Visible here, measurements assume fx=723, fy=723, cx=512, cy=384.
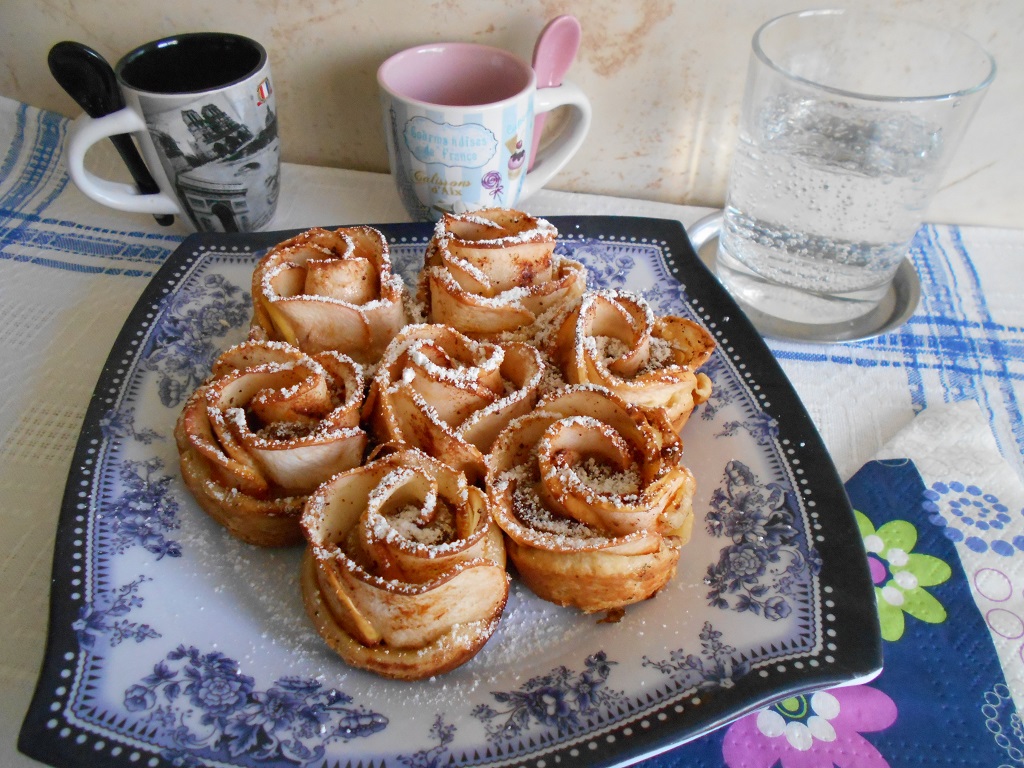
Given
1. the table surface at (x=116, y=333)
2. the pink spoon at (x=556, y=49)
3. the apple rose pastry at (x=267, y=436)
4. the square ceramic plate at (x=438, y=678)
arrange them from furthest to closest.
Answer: the pink spoon at (x=556, y=49)
the table surface at (x=116, y=333)
the apple rose pastry at (x=267, y=436)
the square ceramic plate at (x=438, y=678)

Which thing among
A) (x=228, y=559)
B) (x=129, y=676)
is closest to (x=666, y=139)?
(x=228, y=559)

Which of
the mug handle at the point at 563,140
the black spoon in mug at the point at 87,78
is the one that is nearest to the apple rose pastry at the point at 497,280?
the mug handle at the point at 563,140

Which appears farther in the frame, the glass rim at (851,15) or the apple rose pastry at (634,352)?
the glass rim at (851,15)

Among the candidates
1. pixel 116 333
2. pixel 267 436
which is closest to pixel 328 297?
pixel 267 436

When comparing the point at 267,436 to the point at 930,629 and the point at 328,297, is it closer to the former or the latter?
the point at 328,297

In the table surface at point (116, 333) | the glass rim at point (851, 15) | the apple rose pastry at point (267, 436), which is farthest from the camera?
the glass rim at point (851, 15)

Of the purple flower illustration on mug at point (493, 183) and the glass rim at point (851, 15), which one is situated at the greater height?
the glass rim at point (851, 15)

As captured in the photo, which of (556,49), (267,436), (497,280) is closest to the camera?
(267,436)

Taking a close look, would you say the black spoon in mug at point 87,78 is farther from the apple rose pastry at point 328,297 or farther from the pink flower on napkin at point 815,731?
the pink flower on napkin at point 815,731

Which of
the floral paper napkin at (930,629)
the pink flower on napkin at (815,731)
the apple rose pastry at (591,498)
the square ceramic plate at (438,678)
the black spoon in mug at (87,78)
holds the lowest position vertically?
the pink flower on napkin at (815,731)
